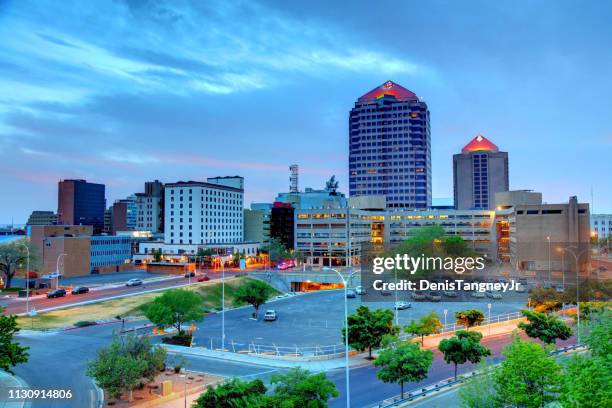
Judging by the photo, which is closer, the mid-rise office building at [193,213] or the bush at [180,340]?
the bush at [180,340]

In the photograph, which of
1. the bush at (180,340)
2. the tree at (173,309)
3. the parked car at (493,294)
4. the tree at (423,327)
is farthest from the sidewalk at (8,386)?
the parked car at (493,294)

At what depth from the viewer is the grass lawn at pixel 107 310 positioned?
2259 inches

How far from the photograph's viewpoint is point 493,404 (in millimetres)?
22750

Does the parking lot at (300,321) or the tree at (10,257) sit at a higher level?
the tree at (10,257)

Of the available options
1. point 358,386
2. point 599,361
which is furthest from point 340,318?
point 599,361

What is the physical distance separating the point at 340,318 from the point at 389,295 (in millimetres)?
23266

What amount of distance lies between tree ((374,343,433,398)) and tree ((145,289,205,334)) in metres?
25.9

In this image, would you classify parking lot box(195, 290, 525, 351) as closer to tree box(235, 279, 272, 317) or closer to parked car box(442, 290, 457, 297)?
tree box(235, 279, 272, 317)

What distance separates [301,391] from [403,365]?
1070 cm

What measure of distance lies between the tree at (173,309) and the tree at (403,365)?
1018 inches

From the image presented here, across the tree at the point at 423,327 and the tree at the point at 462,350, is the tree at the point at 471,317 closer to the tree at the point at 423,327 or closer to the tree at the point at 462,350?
the tree at the point at 423,327

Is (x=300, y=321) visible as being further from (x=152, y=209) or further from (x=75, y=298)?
(x=152, y=209)

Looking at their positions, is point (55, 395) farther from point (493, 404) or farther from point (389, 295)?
point (389, 295)

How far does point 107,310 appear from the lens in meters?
66.0
